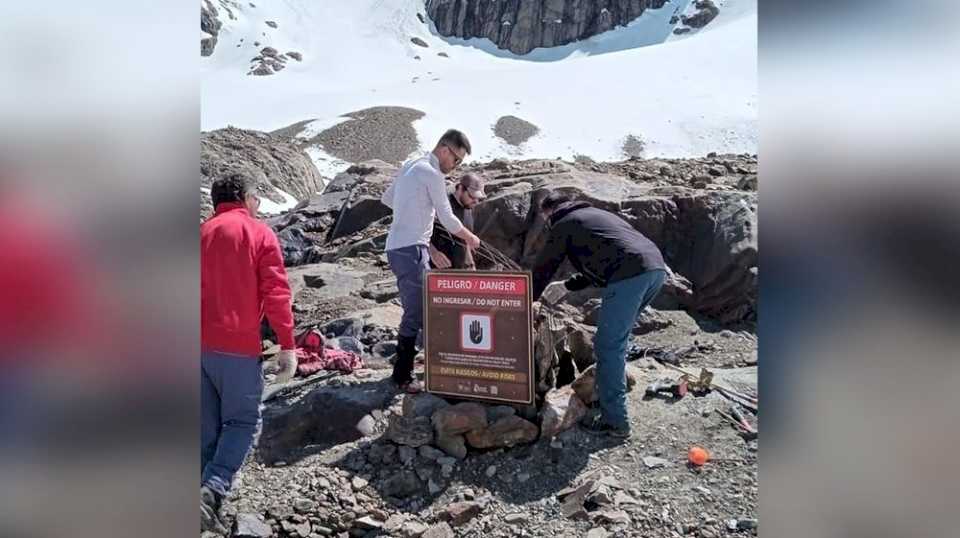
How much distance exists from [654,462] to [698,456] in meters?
0.24

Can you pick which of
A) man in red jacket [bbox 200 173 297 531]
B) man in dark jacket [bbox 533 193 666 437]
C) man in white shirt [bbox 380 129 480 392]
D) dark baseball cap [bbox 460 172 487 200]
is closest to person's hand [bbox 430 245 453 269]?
man in white shirt [bbox 380 129 480 392]

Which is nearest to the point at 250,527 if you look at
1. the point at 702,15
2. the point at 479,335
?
the point at 479,335

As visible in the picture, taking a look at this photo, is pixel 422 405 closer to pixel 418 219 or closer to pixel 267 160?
pixel 418 219

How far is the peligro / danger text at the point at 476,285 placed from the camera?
403cm

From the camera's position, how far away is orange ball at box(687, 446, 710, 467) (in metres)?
3.80

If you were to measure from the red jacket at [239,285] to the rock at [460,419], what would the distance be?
41.1 inches

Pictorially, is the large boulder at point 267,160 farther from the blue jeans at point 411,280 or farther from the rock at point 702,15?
the rock at point 702,15

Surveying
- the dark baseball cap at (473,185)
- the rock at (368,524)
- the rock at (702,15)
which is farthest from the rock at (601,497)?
the rock at (702,15)

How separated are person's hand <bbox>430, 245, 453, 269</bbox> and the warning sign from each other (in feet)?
1.42

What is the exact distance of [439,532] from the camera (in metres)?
3.65

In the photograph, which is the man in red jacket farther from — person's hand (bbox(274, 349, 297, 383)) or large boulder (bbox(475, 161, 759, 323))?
large boulder (bbox(475, 161, 759, 323))
